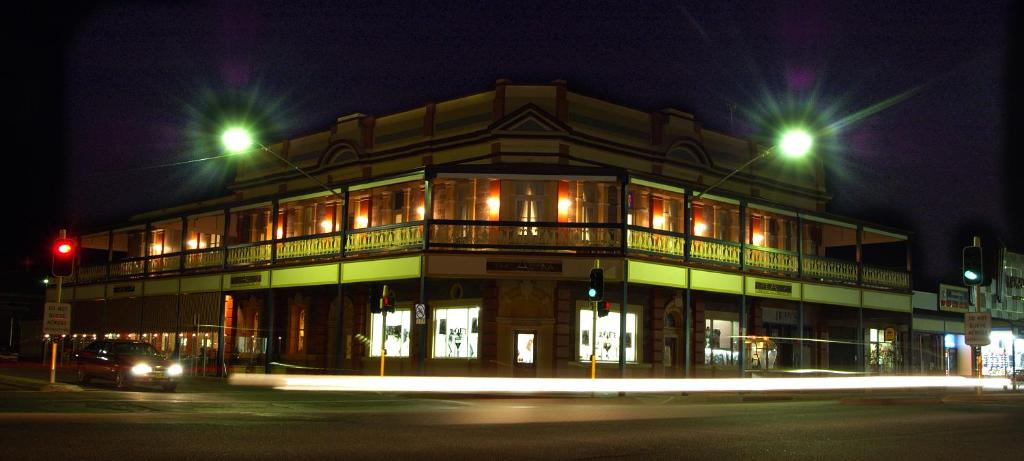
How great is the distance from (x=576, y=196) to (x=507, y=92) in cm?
413

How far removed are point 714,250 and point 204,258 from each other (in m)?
18.6

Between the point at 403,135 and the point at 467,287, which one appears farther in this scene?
the point at 403,135

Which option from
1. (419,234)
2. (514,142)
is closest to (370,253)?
(419,234)

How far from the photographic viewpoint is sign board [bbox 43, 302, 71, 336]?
24391mm

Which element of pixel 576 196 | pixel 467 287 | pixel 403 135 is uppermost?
pixel 403 135

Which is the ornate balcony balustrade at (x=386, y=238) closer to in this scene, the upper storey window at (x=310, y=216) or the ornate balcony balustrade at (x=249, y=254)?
the upper storey window at (x=310, y=216)

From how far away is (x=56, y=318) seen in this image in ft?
80.3

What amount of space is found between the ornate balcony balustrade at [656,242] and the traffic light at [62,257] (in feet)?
48.3

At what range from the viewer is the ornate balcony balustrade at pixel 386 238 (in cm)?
2956

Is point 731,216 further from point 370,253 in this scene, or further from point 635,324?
point 370,253

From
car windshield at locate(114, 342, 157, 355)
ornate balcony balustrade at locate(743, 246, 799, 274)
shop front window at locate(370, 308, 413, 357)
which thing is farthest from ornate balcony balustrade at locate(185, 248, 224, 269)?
ornate balcony balustrade at locate(743, 246, 799, 274)

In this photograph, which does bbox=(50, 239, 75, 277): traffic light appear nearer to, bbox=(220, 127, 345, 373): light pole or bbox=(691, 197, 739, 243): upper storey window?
bbox=(220, 127, 345, 373): light pole

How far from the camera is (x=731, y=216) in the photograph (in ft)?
120

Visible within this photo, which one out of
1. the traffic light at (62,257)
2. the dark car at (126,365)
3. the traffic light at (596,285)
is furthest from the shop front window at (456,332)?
the traffic light at (62,257)
